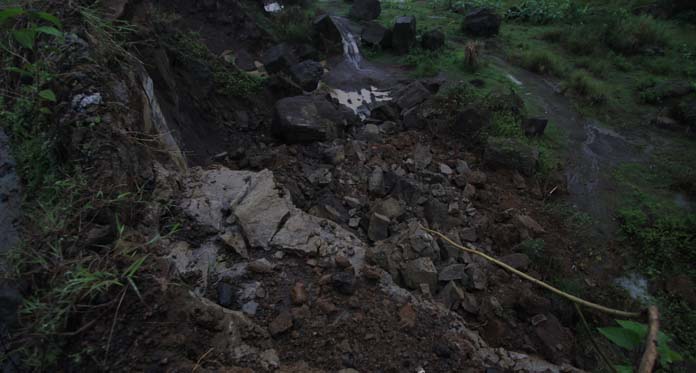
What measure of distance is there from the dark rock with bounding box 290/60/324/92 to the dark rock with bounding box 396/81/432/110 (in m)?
2.01

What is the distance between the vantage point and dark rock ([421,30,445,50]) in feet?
36.2

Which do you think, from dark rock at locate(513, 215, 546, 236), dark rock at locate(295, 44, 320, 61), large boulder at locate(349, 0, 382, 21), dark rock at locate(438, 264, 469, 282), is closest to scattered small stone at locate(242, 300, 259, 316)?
dark rock at locate(438, 264, 469, 282)

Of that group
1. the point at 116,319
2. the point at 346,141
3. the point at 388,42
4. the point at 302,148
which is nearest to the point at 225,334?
the point at 116,319

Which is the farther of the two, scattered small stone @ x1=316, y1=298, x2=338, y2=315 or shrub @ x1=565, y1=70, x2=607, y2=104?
shrub @ x1=565, y1=70, x2=607, y2=104

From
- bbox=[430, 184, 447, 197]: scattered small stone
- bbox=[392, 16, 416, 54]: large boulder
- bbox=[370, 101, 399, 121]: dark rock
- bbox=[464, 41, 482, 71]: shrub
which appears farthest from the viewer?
bbox=[392, 16, 416, 54]: large boulder

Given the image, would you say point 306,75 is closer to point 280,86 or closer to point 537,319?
point 280,86

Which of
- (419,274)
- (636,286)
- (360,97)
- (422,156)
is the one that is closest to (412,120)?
(422,156)

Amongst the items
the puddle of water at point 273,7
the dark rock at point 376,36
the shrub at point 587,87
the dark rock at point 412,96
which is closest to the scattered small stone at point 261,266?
the dark rock at point 412,96

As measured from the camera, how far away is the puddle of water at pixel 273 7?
12260mm

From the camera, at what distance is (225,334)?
2172 mm

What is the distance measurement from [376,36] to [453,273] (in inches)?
383

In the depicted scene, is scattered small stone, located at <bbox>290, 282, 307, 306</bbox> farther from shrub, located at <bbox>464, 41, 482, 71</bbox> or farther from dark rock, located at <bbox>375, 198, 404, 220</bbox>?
shrub, located at <bbox>464, 41, 482, 71</bbox>

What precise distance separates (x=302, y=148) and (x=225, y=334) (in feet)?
12.9

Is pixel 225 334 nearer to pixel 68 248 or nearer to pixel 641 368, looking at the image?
pixel 68 248
